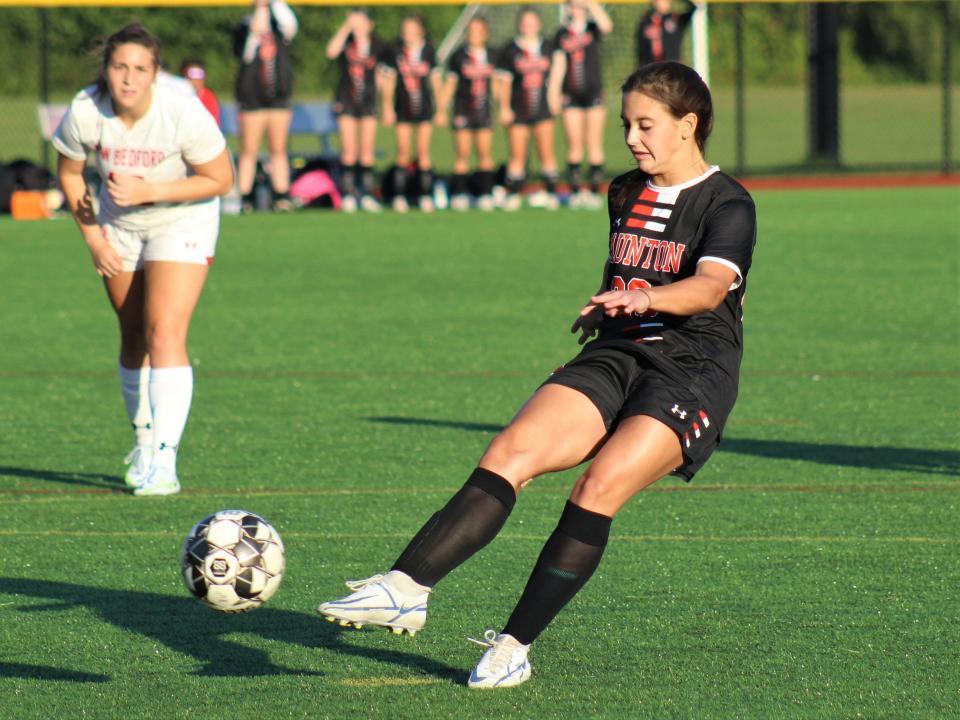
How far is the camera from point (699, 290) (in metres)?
4.24

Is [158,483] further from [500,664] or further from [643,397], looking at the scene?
[643,397]

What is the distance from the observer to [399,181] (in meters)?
20.0

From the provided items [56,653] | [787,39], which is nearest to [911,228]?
[56,653]

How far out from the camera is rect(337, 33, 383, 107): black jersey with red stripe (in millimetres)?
19156

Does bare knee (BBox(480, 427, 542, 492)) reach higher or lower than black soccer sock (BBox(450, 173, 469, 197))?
lower

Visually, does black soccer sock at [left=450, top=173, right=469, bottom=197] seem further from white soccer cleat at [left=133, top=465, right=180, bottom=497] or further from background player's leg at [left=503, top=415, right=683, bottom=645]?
background player's leg at [left=503, top=415, right=683, bottom=645]

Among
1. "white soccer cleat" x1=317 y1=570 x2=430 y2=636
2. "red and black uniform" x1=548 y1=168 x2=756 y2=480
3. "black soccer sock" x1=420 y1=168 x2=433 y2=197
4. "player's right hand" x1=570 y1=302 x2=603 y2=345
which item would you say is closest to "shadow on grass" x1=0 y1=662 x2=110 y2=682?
"white soccer cleat" x1=317 y1=570 x2=430 y2=636

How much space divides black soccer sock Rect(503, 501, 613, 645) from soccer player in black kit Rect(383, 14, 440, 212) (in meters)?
15.5

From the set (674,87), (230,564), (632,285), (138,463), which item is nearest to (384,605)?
(230,564)

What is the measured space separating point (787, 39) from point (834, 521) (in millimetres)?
37232

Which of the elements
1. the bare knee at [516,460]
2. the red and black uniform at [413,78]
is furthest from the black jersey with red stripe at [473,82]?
the bare knee at [516,460]

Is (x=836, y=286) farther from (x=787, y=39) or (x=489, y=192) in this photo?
(x=787, y=39)

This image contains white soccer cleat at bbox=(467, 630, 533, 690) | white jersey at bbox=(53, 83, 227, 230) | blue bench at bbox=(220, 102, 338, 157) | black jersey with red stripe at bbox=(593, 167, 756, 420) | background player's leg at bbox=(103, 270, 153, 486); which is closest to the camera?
white soccer cleat at bbox=(467, 630, 533, 690)

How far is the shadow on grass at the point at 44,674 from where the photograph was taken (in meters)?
4.33
